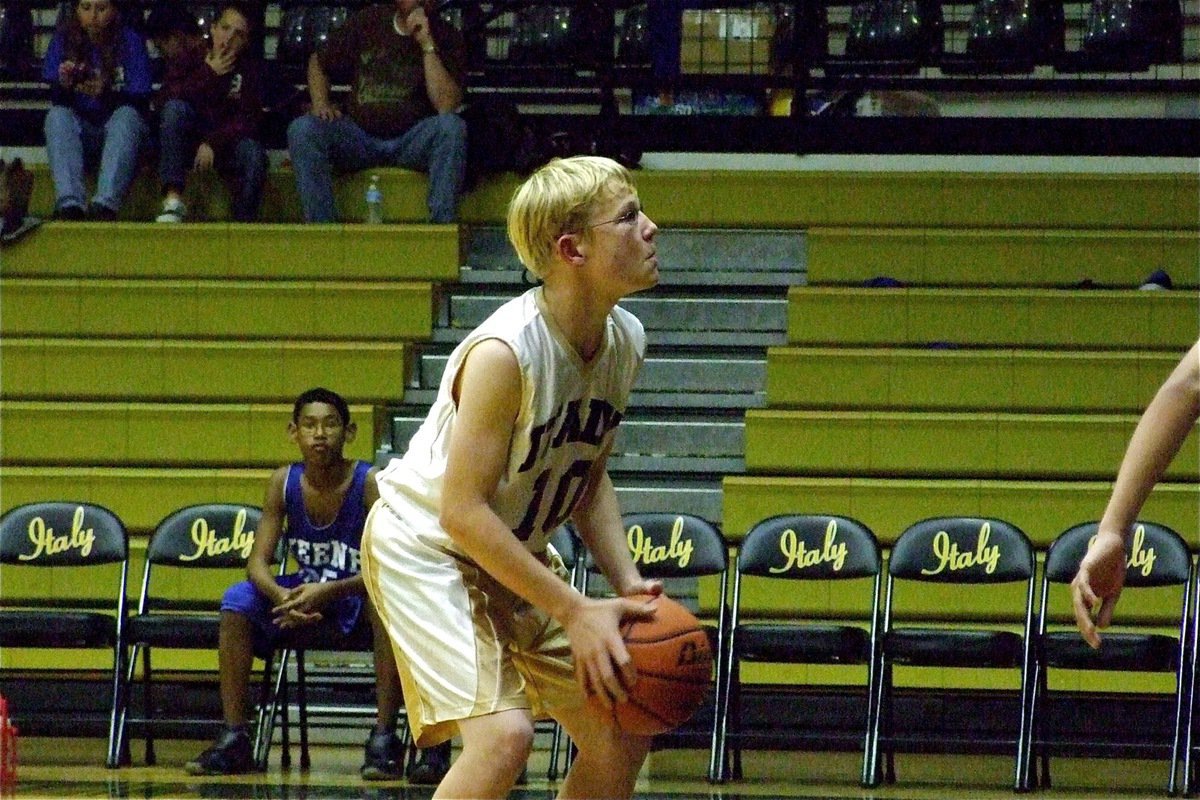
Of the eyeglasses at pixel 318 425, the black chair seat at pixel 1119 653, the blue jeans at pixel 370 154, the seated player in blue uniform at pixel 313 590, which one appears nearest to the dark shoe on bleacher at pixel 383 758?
the seated player in blue uniform at pixel 313 590

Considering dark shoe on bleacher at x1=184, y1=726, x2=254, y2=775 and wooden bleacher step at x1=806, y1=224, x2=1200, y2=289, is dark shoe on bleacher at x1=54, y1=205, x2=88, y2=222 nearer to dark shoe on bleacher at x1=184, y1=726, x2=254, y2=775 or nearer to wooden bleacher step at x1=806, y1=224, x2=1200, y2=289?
dark shoe on bleacher at x1=184, y1=726, x2=254, y2=775

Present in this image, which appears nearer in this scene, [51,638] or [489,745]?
[489,745]

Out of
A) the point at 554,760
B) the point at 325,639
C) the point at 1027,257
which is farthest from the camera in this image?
the point at 1027,257

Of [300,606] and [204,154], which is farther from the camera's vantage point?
[204,154]

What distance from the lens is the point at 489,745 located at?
307cm

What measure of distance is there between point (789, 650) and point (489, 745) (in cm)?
344

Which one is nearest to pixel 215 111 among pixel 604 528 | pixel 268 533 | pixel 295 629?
pixel 268 533

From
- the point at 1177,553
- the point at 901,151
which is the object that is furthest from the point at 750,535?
the point at 901,151

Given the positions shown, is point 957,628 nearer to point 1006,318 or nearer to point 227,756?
point 1006,318

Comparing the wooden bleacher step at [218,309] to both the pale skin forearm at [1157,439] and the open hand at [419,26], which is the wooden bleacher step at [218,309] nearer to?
the open hand at [419,26]

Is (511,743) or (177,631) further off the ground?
(511,743)

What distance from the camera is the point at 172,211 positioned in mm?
8742

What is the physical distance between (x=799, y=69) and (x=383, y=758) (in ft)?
14.7

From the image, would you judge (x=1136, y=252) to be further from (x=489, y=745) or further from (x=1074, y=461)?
(x=489, y=745)
